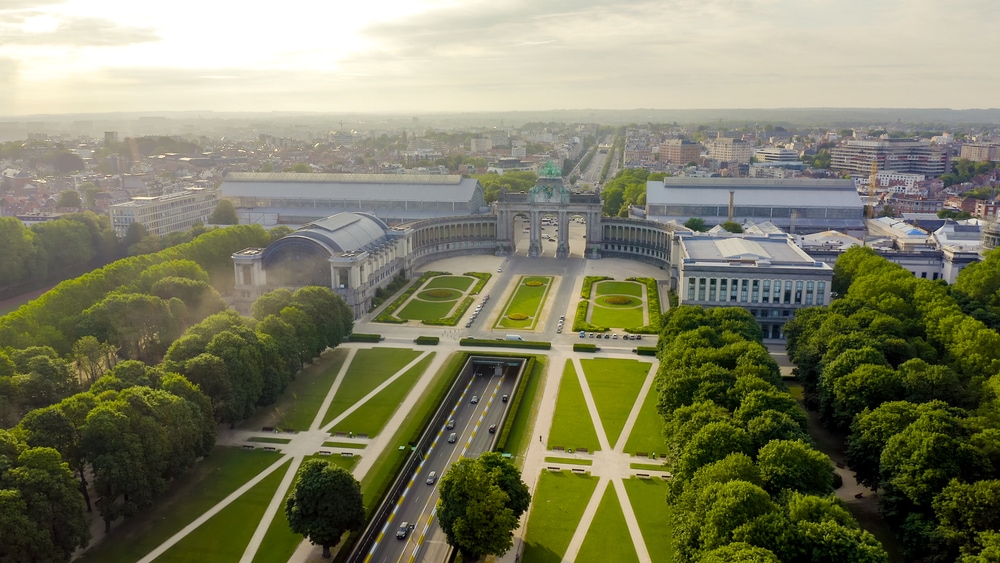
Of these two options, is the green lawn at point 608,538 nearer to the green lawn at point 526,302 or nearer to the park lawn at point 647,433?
the park lawn at point 647,433

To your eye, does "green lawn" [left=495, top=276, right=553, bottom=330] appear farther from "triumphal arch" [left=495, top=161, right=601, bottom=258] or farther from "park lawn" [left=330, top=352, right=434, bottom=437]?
"triumphal arch" [left=495, top=161, right=601, bottom=258]

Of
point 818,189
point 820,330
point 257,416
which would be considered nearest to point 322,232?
point 257,416

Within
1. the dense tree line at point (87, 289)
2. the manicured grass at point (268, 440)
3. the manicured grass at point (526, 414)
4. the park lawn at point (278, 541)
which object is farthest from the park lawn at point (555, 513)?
the dense tree line at point (87, 289)

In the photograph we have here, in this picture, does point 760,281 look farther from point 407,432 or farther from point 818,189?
point 818,189

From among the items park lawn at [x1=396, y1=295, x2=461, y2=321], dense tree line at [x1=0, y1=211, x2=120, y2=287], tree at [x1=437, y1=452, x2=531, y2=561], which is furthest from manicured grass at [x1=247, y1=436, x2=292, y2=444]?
dense tree line at [x1=0, y1=211, x2=120, y2=287]

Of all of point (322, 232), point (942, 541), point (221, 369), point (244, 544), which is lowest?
point (244, 544)
